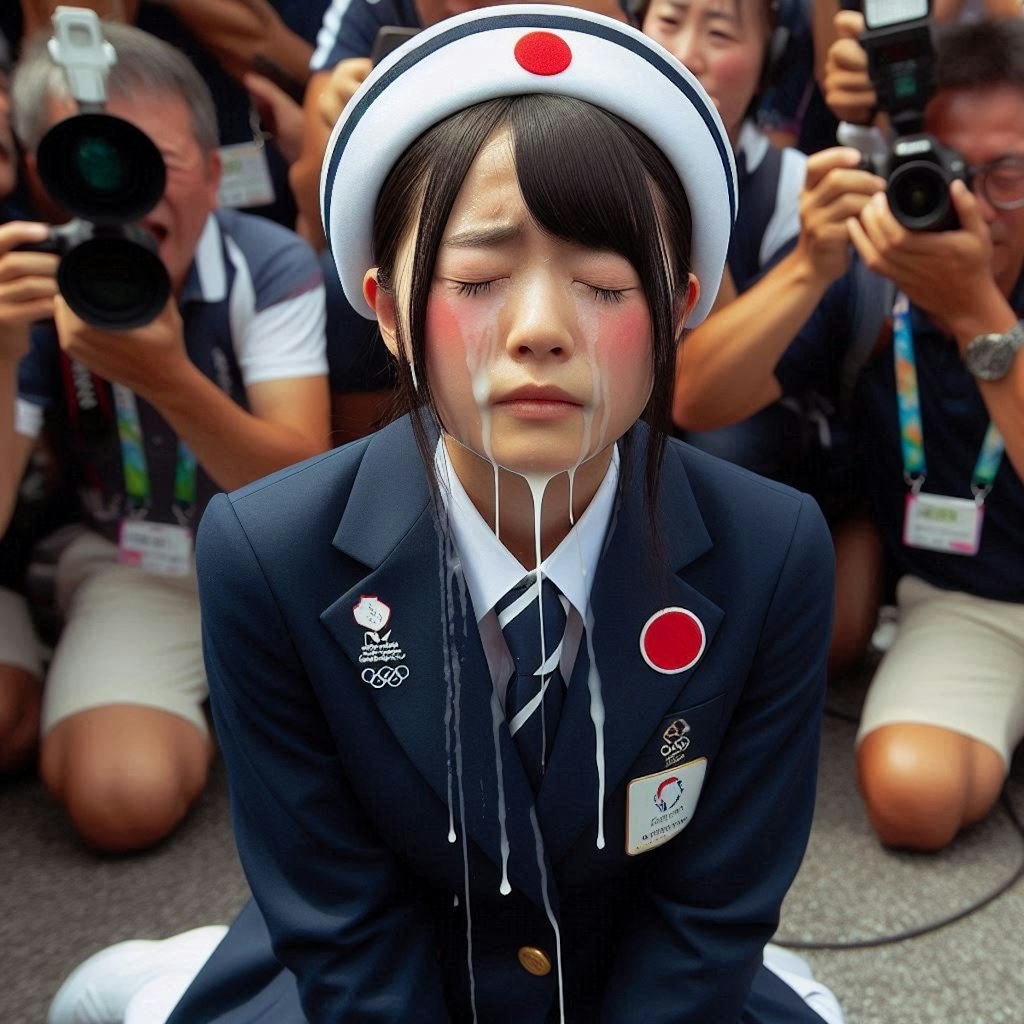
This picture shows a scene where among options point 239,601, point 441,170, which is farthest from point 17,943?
point 441,170

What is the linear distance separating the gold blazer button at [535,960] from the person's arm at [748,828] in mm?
78

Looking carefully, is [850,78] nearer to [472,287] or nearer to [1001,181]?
[1001,181]

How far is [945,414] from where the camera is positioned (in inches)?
79.7

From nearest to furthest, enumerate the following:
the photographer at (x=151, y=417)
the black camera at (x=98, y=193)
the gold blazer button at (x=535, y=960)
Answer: the gold blazer button at (x=535, y=960) < the black camera at (x=98, y=193) < the photographer at (x=151, y=417)

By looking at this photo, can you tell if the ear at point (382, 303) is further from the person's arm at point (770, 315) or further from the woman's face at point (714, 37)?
the woman's face at point (714, 37)

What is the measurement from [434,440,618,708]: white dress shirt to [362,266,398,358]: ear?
0.12 meters

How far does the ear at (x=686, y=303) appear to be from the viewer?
99cm

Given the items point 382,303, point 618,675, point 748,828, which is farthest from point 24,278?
point 748,828

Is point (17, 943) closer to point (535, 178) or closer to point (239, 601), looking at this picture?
point (239, 601)

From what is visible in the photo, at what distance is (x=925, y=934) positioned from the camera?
1682mm

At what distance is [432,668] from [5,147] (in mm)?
1416

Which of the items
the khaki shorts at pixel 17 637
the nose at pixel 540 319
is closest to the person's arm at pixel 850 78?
the nose at pixel 540 319

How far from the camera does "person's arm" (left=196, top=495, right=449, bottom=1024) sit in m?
1.01

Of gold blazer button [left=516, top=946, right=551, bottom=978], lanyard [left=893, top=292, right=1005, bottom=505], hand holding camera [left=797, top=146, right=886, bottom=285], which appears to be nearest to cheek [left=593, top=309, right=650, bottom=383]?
gold blazer button [left=516, top=946, right=551, bottom=978]
